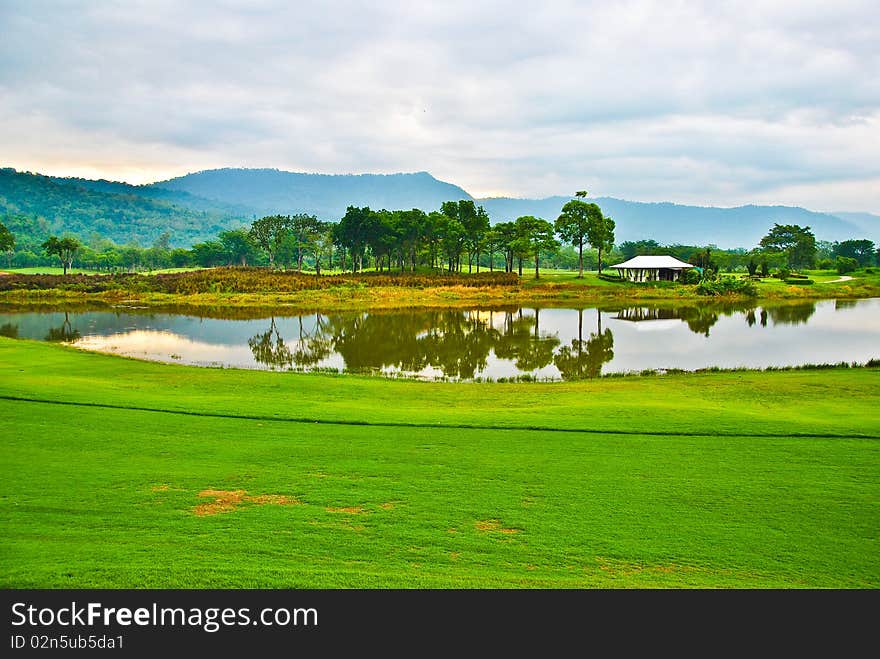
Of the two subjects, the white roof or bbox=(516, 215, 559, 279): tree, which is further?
bbox=(516, 215, 559, 279): tree

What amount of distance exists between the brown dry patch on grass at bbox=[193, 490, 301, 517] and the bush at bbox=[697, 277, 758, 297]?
7485cm

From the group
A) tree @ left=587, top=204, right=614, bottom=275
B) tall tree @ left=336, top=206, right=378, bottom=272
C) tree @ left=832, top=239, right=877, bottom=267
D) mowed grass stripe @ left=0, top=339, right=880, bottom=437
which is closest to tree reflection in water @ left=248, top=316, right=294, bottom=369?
mowed grass stripe @ left=0, top=339, right=880, bottom=437

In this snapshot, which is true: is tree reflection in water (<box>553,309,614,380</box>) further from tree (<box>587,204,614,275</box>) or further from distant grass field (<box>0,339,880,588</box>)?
tree (<box>587,204,614,275</box>)

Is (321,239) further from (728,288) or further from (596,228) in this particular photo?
(728,288)

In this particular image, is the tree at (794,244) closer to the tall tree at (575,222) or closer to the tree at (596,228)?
the tree at (596,228)

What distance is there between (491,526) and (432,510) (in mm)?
943

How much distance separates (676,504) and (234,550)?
6.11m

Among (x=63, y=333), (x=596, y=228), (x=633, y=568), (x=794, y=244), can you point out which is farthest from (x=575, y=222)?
(x=633, y=568)

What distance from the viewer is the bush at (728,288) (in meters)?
73.6

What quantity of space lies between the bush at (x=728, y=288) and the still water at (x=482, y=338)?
52.5 feet

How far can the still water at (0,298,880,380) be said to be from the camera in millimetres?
28594

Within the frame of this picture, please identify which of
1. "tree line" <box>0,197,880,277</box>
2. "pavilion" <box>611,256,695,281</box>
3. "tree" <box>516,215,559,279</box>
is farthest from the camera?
"tree line" <box>0,197,880,277</box>
